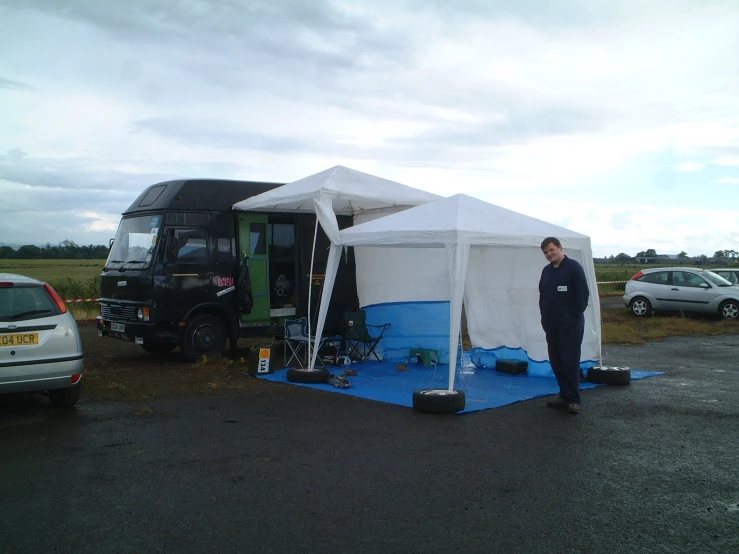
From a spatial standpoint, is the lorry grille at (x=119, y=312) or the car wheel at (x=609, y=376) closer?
the car wheel at (x=609, y=376)

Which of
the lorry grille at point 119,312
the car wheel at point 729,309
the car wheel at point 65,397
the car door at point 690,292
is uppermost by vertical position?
the car door at point 690,292

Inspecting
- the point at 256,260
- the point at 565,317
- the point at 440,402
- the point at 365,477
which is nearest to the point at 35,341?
the point at 365,477

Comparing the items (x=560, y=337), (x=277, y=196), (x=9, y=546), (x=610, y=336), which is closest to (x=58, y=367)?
(x=9, y=546)

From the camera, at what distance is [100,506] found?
473 centimetres

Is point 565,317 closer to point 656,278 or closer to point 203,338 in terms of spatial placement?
point 203,338

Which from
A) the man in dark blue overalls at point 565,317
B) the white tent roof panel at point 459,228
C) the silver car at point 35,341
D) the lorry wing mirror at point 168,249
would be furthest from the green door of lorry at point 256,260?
the man in dark blue overalls at point 565,317

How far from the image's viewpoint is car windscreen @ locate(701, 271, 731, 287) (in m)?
18.2

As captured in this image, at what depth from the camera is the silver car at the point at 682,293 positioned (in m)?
17.9

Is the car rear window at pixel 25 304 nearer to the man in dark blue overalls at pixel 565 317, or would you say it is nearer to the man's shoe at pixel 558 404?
the man in dark blue overalls at pixel 565 317

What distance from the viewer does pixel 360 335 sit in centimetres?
1110

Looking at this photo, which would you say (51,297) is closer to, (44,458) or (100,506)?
(44,458)

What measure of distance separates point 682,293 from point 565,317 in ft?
40.5

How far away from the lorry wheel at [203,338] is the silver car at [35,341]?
3279 mm

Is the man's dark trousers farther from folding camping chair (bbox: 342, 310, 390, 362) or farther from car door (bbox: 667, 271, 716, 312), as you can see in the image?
car door (bbox: 667, 271, 716, 312)
